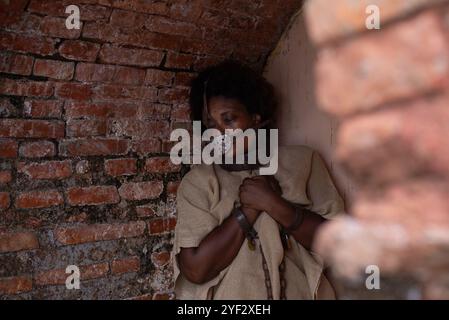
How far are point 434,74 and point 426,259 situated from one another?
9.4 inches

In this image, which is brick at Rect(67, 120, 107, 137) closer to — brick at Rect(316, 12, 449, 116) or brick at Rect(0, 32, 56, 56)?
brick at Rect(0, 32, 56, 56)

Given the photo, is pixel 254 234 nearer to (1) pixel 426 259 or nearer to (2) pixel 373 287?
(2) pixel 373 287

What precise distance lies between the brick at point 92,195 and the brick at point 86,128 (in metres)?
0.22

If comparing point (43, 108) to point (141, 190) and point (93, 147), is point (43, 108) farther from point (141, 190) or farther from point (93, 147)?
point (141, 190)

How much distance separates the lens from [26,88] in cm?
189

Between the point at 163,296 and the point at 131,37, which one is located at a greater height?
the point at 131,37

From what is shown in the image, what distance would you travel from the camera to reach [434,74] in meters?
0.62

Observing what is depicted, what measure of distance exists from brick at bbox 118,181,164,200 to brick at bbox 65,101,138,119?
1.00 ft

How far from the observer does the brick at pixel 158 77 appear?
213 centimetres

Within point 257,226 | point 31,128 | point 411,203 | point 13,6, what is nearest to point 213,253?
point 257,226

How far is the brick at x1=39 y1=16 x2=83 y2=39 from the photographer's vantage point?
5.90 ft

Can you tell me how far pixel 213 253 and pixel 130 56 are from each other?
870 millimetres
